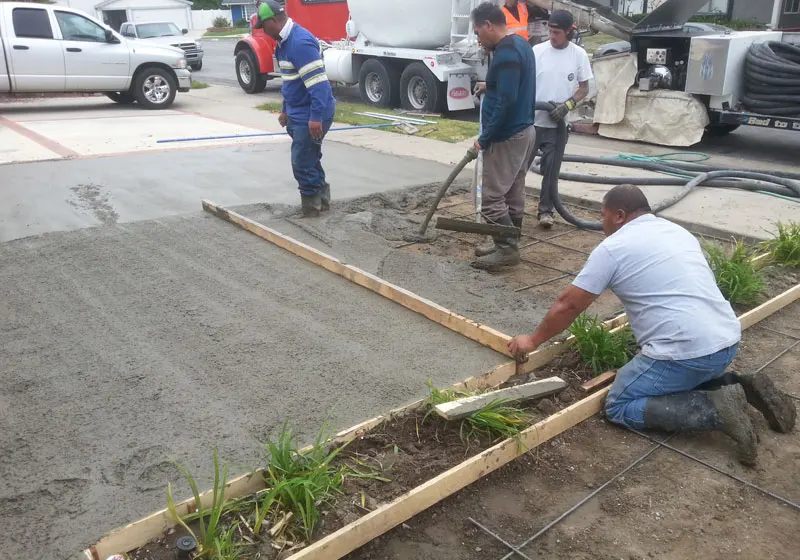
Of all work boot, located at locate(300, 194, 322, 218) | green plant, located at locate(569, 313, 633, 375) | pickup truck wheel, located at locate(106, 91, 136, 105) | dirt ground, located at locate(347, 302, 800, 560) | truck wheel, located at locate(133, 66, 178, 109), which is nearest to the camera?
dirt ground, located at locate(347, 302, 800, 560)

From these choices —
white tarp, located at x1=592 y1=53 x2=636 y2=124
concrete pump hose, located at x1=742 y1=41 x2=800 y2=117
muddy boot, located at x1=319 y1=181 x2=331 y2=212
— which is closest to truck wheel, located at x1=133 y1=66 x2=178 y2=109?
white tarp, located at x1=592 y1=53 x2=636 y2=124

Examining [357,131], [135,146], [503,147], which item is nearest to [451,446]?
[503,147]

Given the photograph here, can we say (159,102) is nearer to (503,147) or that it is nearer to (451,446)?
(503,147)

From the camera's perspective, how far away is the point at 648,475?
2967 mm

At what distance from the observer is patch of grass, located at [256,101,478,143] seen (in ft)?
36.9

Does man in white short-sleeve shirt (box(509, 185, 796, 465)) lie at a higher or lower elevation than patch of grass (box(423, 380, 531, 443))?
higher

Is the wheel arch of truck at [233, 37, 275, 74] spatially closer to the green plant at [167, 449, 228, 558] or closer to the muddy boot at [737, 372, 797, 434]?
the muddy boot at [737, 372, 797, 434]

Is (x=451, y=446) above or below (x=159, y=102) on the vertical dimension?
below

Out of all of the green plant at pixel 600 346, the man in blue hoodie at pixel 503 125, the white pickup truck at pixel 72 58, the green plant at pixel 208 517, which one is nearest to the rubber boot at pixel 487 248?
the man in blue hoodie at pixel 503 125

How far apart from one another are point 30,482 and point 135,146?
25.9 feet

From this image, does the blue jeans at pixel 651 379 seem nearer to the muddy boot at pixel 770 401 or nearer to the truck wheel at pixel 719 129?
the muddy boot at pixel 770 401

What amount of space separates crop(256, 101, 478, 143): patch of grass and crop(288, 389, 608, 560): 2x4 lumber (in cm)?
811

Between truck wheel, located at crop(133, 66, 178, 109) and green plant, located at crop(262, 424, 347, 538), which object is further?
truck wheel, located at crop(133, 66, 178, 109)

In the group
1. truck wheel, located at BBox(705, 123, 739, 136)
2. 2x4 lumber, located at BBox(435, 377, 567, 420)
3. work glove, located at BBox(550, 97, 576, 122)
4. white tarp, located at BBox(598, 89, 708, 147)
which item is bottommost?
Answer: 2x4 lumber, located at BBox(435, 377, 567, 420)
